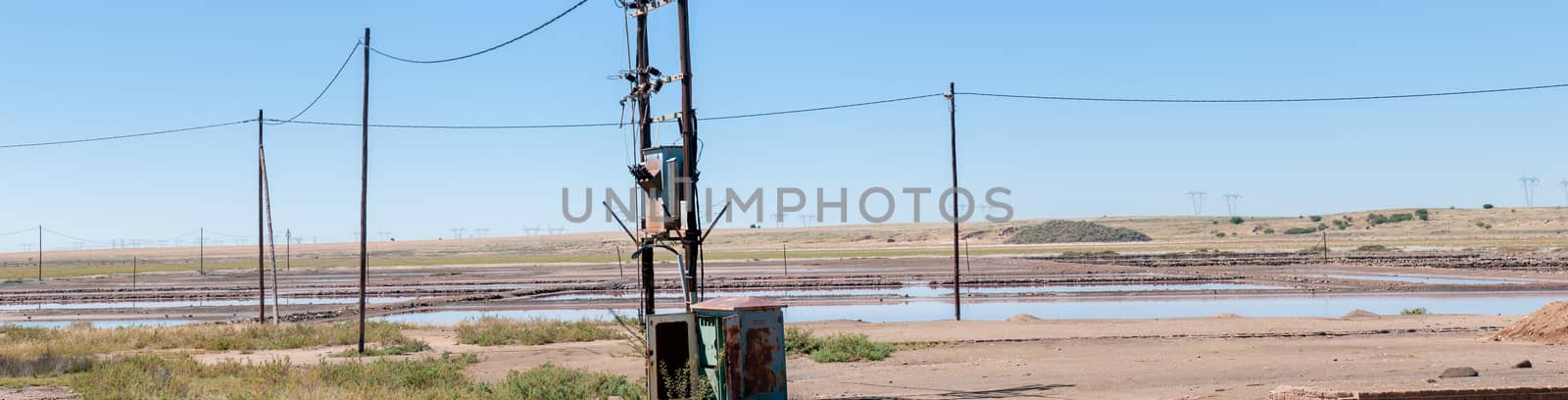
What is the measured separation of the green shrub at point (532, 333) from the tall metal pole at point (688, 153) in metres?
12.6

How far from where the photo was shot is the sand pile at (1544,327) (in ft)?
70.3

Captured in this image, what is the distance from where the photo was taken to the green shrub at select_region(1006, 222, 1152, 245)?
167 metres

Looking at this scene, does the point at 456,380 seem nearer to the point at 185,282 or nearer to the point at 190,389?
the point at 190,389

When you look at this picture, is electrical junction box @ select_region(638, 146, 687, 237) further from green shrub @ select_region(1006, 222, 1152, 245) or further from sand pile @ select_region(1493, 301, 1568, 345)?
green shrub @ select_region(1006, 222, 1152, 245)

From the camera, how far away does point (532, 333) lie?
28.6m

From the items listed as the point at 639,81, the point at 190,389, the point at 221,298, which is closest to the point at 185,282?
the point at 221,298

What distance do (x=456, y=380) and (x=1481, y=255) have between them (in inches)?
3044

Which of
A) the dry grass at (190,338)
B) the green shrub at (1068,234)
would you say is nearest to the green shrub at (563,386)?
the dry grass at (190,338)

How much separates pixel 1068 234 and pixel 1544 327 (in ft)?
507

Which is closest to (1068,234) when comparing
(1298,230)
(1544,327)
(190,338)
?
(1298,230)

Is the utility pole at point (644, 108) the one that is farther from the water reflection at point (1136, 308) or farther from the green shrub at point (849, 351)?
the water reflection at point (1136, 308)

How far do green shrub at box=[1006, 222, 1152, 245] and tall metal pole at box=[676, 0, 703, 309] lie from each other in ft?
496

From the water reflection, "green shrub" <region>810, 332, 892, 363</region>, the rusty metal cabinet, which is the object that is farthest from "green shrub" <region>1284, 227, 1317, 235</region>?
Result: the rusty metal cabinet

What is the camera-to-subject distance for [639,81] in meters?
15.9
